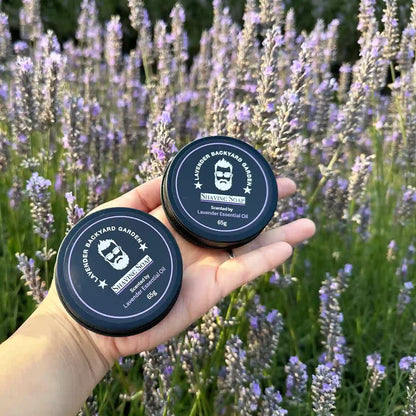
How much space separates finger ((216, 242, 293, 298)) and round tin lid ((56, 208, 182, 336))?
154mm

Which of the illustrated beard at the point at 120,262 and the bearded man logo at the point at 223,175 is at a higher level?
the bearded man logo at the point at 223,175

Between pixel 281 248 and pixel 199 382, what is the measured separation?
0.56 meters

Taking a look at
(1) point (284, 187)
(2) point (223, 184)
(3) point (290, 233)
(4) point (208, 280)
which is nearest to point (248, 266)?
(4) point (208, 280)

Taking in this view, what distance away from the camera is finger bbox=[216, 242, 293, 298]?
184cm

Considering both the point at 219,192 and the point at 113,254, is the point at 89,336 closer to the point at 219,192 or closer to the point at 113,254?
the point at 113,254

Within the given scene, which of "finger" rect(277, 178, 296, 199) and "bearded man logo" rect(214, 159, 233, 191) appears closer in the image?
"bearded man logo" rect(214, 159, 233, 191)

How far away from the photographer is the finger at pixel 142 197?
2.17m

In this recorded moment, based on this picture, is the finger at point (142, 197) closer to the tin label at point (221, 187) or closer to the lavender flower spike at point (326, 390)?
the tin label at point (221, 187)

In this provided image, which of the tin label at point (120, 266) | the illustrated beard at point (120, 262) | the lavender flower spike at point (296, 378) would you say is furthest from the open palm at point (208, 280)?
the lavender flower spike at point (296, 378)

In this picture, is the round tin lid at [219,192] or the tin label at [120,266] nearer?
the tin label at [120,266]

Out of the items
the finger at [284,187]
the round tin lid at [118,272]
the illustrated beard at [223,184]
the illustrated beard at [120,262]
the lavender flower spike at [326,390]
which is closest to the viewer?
the lavender flower spike at [326,390]

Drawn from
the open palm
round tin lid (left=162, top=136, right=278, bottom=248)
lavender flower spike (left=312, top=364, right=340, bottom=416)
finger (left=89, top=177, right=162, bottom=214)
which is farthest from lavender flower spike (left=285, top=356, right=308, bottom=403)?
finger (left=89, top=177, right=162, bottom=214)


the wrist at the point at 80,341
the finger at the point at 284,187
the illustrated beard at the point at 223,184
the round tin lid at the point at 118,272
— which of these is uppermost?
the illustrated beard at the point at 223,184

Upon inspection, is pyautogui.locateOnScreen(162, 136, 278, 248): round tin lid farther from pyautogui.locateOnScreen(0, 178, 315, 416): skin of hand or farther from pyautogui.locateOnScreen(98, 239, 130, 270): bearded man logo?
pyautogui.locateOnScreen(98, 239, 130, 270): bearded man logo
